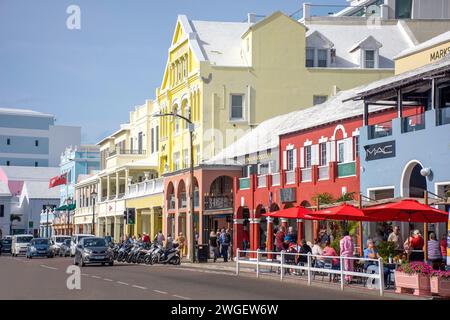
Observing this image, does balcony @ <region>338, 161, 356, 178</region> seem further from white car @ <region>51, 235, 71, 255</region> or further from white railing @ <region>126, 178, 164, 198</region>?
white car @ <region>51, 235, 71, 255</region>

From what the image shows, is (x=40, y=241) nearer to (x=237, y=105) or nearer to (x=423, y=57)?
(x=237, y=105)

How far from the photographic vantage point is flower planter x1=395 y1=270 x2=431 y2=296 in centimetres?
2397

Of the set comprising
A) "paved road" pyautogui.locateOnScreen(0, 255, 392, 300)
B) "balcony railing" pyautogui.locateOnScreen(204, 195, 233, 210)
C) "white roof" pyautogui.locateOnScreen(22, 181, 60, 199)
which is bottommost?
"paved road" pyautogui.locateOnScreen(0, 255, 392, 300)

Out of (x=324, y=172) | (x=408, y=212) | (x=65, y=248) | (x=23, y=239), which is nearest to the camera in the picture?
(x=408, y=212)

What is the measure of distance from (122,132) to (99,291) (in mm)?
60947

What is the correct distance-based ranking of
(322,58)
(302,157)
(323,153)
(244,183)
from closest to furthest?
(323,153), (302,157), (244,183), (322,58)

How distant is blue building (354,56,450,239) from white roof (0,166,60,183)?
340 feet

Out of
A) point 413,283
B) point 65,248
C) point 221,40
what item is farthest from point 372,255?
point 65,248

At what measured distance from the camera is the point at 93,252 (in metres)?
44.3

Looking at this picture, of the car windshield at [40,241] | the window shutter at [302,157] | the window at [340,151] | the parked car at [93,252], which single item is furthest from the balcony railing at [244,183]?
the car windshield at [40,241]

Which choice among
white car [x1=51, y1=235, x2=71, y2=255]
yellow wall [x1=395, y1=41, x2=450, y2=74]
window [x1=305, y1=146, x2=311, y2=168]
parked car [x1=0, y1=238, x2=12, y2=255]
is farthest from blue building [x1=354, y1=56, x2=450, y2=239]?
parked car [x1=0, y1=238, x2=12, y2=255]

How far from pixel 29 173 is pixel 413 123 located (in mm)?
110275

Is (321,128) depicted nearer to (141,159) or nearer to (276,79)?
(276,79)
